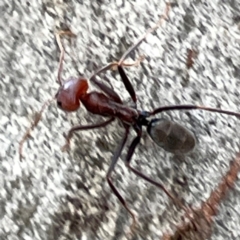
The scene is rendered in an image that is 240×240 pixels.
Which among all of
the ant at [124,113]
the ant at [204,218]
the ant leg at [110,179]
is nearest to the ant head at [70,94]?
the ant at [124,113]

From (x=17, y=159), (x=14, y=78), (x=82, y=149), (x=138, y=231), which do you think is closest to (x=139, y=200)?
(x=138, y=231)

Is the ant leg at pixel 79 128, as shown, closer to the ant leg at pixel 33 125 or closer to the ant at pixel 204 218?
the ant leg at pixel 33 125

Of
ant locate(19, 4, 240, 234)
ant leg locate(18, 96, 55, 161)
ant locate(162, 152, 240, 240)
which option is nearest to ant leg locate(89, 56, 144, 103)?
ant locate(19, 4, 240, 234)

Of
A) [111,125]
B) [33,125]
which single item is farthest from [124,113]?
[33,125]

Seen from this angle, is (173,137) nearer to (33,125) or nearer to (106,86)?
(106,86)

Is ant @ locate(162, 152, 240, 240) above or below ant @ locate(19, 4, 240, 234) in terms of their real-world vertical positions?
below

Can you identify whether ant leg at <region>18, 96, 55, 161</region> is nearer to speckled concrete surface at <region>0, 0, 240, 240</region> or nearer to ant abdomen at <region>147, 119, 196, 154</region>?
speckled concrete surface at <region>0, 0, 240, 240</region>
